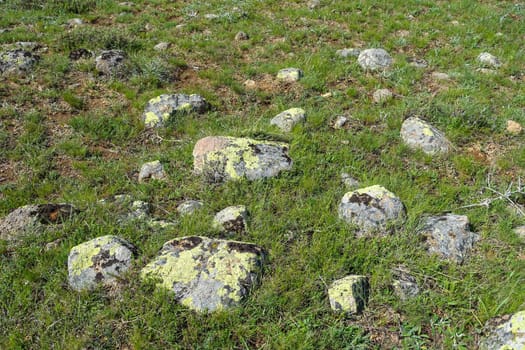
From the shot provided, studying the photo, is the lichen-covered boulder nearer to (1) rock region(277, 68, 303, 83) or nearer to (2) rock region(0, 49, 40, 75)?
(1) rock region(277, 68, 303, 83)

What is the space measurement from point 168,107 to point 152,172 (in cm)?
191

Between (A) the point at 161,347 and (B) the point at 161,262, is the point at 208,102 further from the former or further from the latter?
(A) the point at 161,347

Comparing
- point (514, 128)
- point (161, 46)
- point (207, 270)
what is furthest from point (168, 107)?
point (514, 128)

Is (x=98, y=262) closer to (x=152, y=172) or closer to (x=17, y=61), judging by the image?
(x=152, y=172)

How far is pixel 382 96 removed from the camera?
7.88m

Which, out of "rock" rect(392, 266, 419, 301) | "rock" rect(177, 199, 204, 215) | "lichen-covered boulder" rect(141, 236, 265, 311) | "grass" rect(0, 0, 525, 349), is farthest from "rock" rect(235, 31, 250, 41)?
"rock" rect(392, 266, 419, 301)

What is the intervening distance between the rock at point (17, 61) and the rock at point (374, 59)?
24.6 feet

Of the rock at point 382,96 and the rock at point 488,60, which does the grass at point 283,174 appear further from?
the rock at point 488,60

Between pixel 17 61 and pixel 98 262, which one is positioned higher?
pixel 17 61

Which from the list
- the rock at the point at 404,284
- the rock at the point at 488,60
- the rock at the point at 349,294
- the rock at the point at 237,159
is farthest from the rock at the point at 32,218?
the rock at the point at 488,60

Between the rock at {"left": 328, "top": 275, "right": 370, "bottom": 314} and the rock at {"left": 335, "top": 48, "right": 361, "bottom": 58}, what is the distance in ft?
22.7

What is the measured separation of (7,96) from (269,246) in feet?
20.6

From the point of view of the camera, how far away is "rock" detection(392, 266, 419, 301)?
4.09 meters

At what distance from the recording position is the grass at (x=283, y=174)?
378cm
